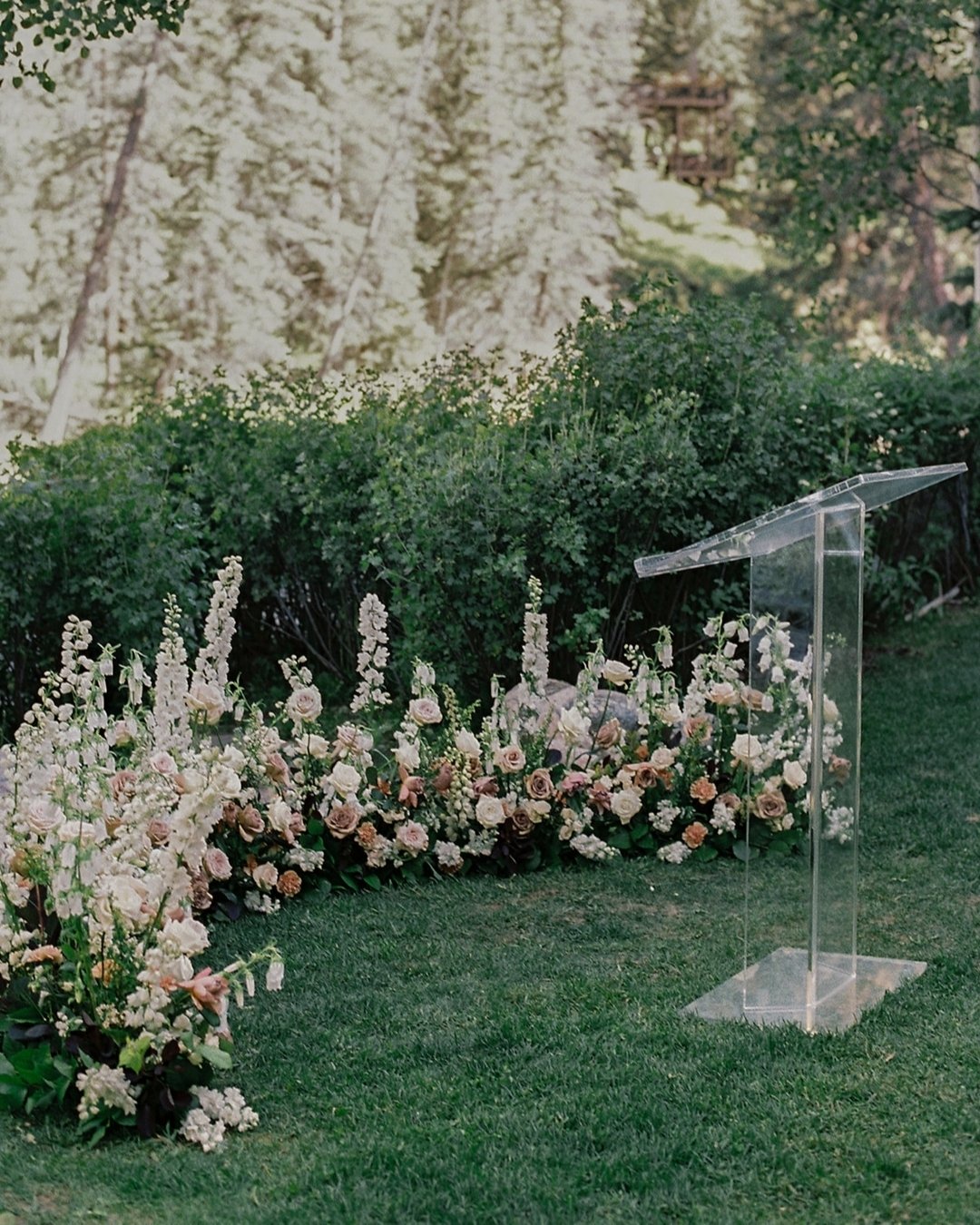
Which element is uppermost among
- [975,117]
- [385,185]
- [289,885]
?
[385,185]

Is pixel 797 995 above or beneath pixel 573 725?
beneath

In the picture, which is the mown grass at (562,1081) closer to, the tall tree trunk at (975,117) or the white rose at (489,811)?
the white rose at (489,811)

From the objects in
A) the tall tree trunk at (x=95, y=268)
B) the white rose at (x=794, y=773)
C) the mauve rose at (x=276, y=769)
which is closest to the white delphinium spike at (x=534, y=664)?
the mauve rose at (x=276, y=769)

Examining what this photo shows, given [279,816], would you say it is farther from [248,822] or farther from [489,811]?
[489,811]

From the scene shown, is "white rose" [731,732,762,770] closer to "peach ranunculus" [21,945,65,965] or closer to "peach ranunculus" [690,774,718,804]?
"peach ranunculus" [690,774,718,804]

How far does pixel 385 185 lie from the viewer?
26.1m

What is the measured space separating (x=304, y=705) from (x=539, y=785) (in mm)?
800

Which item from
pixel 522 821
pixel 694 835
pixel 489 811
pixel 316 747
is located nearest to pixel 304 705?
pixel 316 747

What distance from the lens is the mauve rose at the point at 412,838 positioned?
487cm

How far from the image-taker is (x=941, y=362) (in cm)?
1036

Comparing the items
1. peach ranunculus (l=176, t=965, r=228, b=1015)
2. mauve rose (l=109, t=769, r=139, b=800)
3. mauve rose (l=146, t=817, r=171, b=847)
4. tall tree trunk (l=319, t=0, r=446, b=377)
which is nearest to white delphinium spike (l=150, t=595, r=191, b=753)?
mauve rose (l=109, t=769, r=139, b=800)

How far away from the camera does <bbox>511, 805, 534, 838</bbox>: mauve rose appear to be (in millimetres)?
5031

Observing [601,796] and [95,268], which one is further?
[95,268]

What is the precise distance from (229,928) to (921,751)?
340 cm
